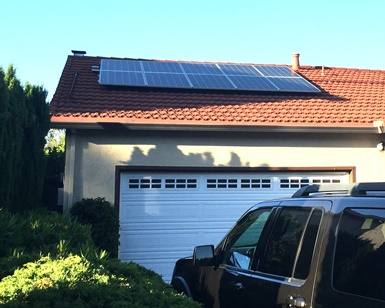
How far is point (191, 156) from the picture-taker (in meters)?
9.88

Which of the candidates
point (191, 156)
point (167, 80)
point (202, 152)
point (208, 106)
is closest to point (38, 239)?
point (191, 156)

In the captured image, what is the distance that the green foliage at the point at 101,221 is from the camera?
8.77 metres

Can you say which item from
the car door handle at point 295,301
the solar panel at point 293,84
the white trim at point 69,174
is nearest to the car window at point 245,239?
the car door handle at point 295,301

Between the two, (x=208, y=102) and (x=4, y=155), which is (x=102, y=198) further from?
(x=208, y=102)

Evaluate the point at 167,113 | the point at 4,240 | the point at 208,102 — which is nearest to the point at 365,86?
the point at 208,102

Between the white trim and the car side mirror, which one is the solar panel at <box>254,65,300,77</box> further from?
the car side mirror

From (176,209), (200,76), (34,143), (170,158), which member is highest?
(200,76)

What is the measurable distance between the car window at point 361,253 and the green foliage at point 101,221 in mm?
6273

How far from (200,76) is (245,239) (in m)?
8.73

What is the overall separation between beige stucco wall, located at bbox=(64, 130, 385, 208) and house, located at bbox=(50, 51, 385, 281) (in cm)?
2

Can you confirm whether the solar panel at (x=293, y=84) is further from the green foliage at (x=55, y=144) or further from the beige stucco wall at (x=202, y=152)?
the green foliage at (x=55, y=144)

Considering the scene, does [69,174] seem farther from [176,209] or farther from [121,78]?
[121,78]

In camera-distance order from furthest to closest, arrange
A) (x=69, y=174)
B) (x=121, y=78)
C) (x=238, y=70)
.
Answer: (x=238, y=70)
(x=121, y=78)
(x=69, y=174)

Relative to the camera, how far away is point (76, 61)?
46.1 feet
